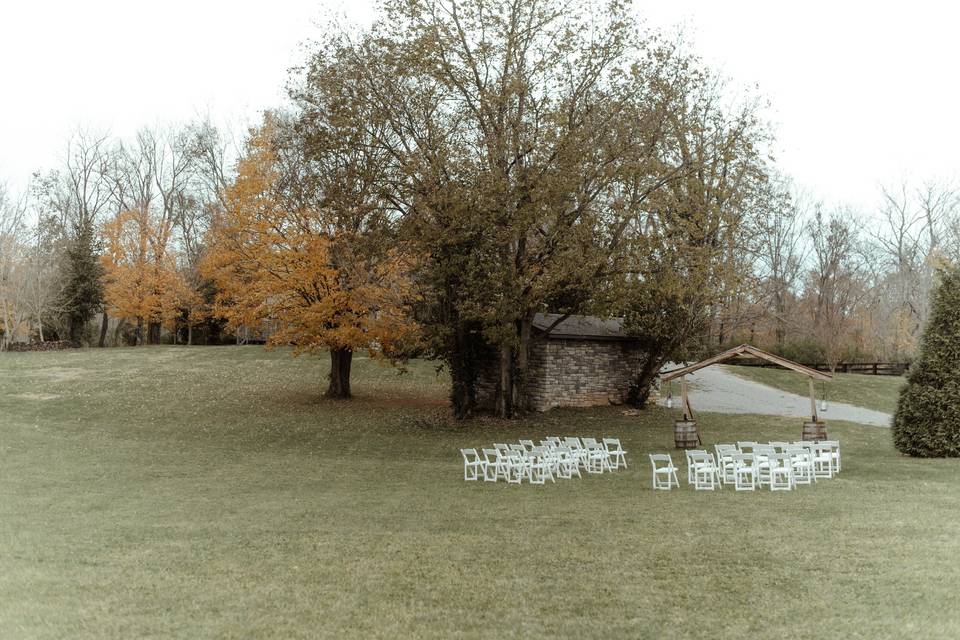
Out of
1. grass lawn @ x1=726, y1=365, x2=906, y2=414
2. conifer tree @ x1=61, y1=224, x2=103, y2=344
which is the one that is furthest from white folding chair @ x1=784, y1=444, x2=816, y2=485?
conifer tree @ x1=61, y1=224, x2=103, y2=344

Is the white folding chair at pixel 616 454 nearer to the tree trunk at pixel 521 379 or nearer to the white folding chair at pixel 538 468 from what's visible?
the white folding chair at pixel 538 468

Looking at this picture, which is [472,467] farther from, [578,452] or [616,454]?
[616,454]

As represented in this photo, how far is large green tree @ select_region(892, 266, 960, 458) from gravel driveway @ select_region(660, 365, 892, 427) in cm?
992

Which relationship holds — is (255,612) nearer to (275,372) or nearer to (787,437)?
(787,437)

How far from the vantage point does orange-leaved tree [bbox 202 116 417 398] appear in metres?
25.3

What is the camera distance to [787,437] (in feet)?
78.3

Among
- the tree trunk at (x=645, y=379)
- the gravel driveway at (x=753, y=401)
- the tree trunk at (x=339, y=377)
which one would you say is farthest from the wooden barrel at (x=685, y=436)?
the tree trunk at (x=339, y=377)

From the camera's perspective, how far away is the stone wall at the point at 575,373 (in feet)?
94.9

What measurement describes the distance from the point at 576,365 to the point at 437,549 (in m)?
20.3

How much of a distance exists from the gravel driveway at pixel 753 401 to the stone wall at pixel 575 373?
3.09 m

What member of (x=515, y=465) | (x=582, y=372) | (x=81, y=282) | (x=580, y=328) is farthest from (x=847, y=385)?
(x=81, y=282)

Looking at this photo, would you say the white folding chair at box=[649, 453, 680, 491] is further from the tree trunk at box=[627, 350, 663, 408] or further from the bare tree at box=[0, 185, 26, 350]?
the bare tree at box=[0, 185, 26, 350]

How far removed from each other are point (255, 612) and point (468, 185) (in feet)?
51.1

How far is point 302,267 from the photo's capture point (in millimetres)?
25672
